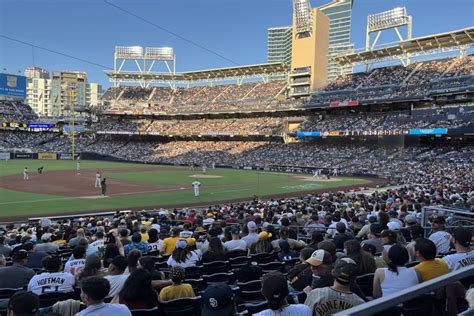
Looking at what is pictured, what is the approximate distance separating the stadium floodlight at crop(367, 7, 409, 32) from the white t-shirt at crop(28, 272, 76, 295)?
75496 mm

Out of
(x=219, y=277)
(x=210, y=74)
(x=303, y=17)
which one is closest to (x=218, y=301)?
(x=219, y=277)

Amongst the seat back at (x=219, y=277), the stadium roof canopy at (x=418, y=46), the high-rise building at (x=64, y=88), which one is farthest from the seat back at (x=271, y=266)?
the high-rise building at (x=64, y=88)

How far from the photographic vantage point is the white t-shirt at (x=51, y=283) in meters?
5.56

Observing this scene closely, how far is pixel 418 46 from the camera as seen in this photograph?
216ft

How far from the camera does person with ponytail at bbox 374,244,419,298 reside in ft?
16.0

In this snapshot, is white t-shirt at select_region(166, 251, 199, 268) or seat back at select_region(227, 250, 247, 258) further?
seat back at select_region(227, 250, 247, 258)

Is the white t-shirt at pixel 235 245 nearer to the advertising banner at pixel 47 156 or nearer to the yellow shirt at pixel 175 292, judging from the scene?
the yellow shirt at pixel 175 292

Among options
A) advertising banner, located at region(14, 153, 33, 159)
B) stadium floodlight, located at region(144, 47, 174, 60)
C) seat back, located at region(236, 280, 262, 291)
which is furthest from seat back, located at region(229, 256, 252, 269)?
stadium floodlight, located at region(144, 47, 174, 60)

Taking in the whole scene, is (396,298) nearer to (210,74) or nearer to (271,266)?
(271,266)

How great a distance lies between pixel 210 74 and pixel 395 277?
9552 centimetres

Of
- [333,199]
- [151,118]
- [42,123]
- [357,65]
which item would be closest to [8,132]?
[42,123]

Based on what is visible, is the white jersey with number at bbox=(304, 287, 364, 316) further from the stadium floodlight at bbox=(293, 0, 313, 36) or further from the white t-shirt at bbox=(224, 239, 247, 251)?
the stadium floodlight at bbox=(293, 0, 313, 36)

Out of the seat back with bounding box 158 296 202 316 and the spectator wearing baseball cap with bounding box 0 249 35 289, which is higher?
the seat back with bounding box 158 296 202 316

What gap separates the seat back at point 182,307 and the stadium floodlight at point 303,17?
82594mm
